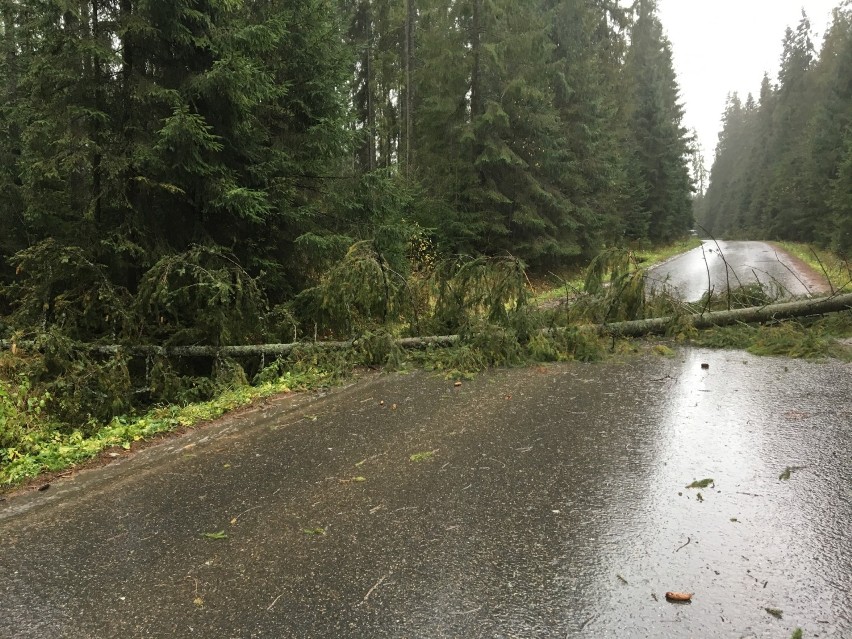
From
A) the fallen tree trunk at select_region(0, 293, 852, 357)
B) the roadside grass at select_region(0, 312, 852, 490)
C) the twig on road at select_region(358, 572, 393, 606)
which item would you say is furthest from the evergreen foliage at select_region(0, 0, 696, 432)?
the twig on road at select_region(358, 572, 393, 606)

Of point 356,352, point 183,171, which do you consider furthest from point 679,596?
point 183,171

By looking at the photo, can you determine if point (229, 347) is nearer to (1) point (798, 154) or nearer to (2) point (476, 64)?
(2) point (476, 64)

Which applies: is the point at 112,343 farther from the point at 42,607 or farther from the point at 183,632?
the point at 183,632

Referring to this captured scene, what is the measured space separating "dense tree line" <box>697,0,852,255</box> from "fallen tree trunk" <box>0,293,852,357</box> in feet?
59.1

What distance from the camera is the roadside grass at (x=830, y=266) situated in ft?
31.9

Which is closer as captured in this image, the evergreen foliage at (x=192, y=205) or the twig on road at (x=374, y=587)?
the twig on road at (x=374, y=587)

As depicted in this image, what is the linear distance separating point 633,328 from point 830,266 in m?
14.4

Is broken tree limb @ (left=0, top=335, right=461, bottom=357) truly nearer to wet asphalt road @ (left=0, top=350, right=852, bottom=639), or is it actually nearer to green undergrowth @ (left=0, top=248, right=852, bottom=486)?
green undergrowth @ (left=0, top=248, right=852, bottom=486)

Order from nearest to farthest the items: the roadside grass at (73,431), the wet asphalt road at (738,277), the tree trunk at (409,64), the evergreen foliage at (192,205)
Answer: the roadside grass at (73,431) → the evergreen foliage at (192,205) → the wet asphalt road at (738,277) → the tree trunk at (409,64)

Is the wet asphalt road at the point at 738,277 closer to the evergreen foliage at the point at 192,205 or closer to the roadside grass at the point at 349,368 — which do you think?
the roadside grass at the point at 349,368

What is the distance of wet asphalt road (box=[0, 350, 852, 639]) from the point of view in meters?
2.57

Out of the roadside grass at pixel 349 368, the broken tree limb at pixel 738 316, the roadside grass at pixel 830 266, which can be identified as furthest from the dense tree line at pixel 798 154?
the roadside grass at pixel 349 368

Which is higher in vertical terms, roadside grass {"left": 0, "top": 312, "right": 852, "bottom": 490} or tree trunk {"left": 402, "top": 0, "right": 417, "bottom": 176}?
tree trunk {"left": 402, "top": 0, "right": 417, "bottom": 176}

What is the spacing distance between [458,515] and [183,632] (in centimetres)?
173
